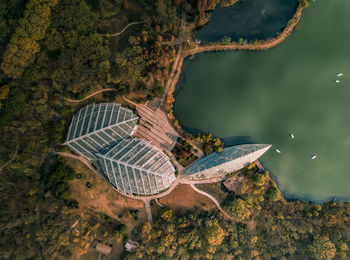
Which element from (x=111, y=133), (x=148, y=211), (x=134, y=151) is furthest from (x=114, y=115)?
(x=148, y=211)

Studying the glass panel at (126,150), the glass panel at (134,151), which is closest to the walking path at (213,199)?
the glass panel at (134,151)

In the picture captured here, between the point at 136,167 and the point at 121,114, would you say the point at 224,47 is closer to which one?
the point at 121,114

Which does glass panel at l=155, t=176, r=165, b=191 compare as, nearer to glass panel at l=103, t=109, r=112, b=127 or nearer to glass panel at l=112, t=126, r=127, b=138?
glass panel at l=112, t=126, r=127, b=138

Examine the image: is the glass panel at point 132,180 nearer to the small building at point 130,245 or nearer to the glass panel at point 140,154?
the glass panel at point 140,154

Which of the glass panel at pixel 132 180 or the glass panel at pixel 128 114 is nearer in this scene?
the glass panel at pixel 132 180

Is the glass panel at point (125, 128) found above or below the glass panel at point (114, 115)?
below

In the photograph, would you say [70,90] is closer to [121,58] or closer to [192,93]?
[121,58]

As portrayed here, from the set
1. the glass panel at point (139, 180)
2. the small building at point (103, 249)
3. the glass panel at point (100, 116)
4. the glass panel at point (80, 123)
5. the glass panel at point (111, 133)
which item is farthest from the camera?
the small building at point (103, 249)

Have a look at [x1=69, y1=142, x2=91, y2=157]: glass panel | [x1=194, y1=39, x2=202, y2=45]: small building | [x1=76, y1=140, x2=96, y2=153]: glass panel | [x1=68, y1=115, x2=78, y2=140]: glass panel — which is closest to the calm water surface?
Result: [x1=194, y1=39, x2=202, y2=45]: small building

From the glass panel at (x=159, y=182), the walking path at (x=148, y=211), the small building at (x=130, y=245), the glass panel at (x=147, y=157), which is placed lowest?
the small building at (x=130, y=245)
